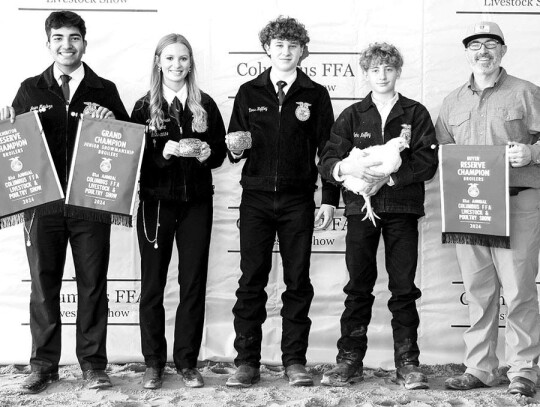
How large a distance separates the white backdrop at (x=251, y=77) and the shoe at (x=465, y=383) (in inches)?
26.8

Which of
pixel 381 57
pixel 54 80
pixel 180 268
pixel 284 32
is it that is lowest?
pixel 180 268

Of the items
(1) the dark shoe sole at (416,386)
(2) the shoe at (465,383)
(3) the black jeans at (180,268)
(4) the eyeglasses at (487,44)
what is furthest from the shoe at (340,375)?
(4) the eyeglasses at (487,44)

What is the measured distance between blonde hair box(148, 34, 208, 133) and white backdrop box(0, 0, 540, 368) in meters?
0.59

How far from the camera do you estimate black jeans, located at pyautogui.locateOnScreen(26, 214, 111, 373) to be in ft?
13.1

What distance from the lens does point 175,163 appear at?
4039 millimetres

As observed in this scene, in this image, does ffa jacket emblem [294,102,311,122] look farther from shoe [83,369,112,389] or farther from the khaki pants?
shoe [83,369,112,389]

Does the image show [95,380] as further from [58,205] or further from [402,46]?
[402,46]

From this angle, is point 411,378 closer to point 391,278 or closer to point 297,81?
point 391,278

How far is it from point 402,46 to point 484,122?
923 mm

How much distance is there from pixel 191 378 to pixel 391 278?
48.0 inches

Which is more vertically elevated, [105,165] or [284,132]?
[284,132]

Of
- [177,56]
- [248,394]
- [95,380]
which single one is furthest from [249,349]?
[177,56]

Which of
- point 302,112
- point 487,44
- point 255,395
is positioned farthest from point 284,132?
point 255,395

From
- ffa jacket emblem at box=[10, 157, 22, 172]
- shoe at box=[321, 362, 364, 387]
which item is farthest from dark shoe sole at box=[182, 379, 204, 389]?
ffa jacket emblem at box=[10, 157, 22, 172]
